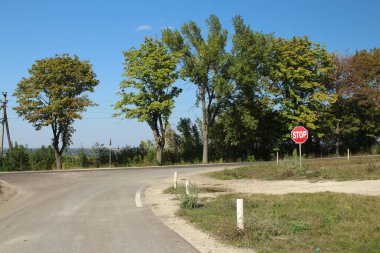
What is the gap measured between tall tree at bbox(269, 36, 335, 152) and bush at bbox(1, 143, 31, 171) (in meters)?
26.9

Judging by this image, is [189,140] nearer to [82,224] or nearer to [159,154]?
[159,154]

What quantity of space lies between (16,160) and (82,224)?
3103cm

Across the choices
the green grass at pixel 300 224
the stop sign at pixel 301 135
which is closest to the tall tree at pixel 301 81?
the stop sign at pixel 301 135

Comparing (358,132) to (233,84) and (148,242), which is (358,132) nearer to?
(233,84)

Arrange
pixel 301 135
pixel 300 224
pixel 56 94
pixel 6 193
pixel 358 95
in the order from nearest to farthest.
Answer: pixel 300 224, pixel 6 193, pixel 301 135, pixel 56 94, pixel 358 95

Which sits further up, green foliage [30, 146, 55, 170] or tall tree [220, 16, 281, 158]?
tall tree [220, 16, 281, 158]

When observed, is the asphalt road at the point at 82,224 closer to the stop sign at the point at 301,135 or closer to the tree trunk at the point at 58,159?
the stop sign at the point at 301,135

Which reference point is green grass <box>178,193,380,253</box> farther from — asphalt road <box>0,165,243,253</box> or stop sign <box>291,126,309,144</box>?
stop sign <box>291,126,309,144</box>

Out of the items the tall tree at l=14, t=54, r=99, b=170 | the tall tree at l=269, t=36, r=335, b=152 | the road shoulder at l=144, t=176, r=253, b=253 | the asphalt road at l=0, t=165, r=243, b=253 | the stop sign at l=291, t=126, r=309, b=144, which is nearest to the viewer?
the road shoulder at l=144, t=176, r=253, b=253

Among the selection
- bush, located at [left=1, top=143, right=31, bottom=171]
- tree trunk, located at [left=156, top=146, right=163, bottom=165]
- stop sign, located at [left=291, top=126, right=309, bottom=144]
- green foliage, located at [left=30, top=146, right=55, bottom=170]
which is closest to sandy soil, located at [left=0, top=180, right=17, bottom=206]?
stop sign, located at [left=291, top=126, right=309, bottom=144]

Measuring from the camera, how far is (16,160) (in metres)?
38.5

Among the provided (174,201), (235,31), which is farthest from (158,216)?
(235,31)

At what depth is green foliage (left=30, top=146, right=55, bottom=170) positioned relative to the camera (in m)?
39.0

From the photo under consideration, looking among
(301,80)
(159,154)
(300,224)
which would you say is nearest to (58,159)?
(159,154)
